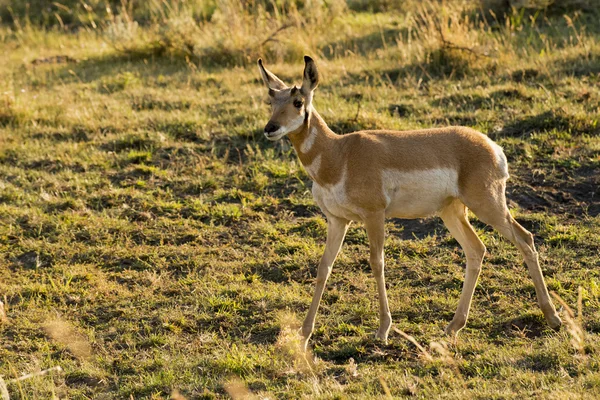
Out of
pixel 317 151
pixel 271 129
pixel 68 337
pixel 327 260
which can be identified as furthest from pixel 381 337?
pixel 68 337


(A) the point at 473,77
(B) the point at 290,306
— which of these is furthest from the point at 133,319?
(A) the point at 473,77

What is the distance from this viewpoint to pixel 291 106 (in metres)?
6.40

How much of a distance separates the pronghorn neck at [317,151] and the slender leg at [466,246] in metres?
1.12

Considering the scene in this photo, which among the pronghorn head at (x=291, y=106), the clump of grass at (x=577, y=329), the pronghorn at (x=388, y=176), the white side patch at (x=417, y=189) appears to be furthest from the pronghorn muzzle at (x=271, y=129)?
the clump of grass at (x=577, y=329)

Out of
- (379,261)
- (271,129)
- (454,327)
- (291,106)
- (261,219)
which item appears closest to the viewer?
(271,129)

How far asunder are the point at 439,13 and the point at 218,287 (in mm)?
8261

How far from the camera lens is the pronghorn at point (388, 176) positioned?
648 cm

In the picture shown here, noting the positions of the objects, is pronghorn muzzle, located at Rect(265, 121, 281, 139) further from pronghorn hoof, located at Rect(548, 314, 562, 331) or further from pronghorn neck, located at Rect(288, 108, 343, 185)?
pronghorn hoof, located at Rect(548, 314, 562, 331)

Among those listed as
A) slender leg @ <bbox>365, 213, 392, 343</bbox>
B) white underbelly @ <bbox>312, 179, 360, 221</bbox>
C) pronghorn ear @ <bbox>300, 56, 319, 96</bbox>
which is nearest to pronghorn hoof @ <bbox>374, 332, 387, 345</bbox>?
slender leg @ <bbox>365, 213, 392, 343</bbox>

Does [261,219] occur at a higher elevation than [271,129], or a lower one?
lower

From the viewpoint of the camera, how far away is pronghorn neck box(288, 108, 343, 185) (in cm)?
655

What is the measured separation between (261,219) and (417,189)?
2.93 metres

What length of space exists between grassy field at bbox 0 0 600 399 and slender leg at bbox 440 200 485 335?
0.77 ft

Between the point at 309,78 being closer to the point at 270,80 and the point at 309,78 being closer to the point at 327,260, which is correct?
the point at 270,80
